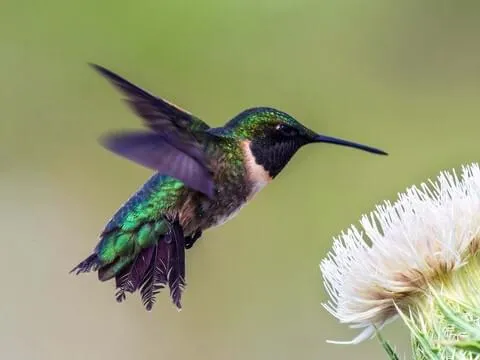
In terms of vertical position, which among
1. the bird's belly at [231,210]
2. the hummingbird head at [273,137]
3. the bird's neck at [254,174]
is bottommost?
the bird's belly at [231,210]

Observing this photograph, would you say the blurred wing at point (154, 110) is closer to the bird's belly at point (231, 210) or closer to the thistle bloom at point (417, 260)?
the bird's belly at point (231, 210)

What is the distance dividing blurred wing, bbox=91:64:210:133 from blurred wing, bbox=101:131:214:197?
0.03 meters

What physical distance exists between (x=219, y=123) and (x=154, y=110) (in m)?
3.12

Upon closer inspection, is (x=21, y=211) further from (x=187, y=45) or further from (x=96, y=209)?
(x=187, y=45)

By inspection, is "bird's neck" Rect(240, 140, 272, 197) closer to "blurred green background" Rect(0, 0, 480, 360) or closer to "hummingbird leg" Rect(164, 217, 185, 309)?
"hummingbird leg" Rect(164, 217, 185, 309)

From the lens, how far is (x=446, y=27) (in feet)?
19.3

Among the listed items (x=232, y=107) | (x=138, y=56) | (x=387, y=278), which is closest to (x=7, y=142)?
(x=138, y=56)

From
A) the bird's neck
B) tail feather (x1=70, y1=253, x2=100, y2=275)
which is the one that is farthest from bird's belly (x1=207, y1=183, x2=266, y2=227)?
tail feather (x1=70, y1=253, x2=100, y2=275)

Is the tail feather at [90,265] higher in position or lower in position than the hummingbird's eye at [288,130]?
lower

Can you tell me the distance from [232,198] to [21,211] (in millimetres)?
3105

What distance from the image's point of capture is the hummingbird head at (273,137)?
268 cm

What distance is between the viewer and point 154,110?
2.36 m

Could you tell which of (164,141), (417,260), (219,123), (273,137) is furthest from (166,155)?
(219,123)

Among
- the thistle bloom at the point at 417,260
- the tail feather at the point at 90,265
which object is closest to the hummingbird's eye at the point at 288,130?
the thistle bloom at the point at 417,260
